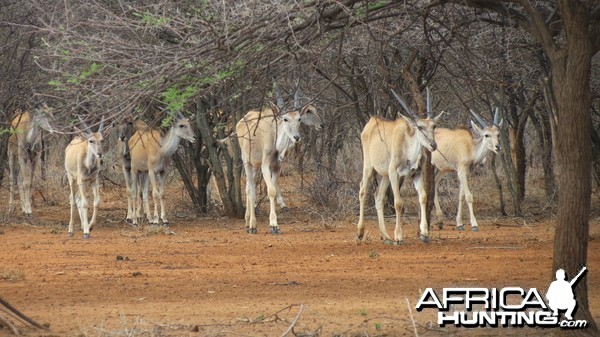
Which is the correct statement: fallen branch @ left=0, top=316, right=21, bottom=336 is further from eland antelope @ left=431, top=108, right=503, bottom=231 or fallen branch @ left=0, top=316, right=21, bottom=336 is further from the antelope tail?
eland antelope @ left=431, top=108, right=503, bottom=231

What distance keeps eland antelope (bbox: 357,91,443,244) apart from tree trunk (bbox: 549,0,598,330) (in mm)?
7588

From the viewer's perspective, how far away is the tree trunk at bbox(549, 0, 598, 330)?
8.85 m

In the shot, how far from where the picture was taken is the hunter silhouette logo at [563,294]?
8.74 m

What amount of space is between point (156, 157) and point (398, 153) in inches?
264

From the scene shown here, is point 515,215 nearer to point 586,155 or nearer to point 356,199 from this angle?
point 356,199

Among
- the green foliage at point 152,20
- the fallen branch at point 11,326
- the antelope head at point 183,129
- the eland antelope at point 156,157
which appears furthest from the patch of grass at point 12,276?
the antelope head at point 183,129

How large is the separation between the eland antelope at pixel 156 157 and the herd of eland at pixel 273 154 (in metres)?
0.02

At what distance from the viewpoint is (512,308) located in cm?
977

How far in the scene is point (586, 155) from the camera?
8.90m

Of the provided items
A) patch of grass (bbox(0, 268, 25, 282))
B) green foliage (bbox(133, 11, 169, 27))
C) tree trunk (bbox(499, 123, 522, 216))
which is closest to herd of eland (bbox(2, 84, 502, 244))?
tree trunk (bbox(499, 123, 522, 216))

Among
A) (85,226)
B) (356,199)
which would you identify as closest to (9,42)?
(85,226)

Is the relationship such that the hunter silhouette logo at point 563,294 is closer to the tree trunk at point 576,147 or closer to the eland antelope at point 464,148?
the tree trunk at point 576,147

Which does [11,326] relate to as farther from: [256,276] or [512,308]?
[256,276]

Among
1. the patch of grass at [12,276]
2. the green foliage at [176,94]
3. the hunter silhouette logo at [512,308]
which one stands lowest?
the hunter silhouette logo at [512,308]
